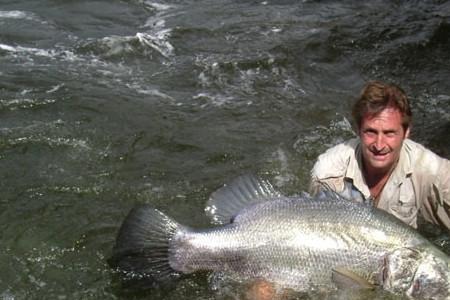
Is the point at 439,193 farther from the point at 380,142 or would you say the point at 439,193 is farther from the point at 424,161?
the point at 380,142

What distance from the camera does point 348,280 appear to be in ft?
13.3

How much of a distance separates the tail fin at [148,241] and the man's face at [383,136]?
1.43 metres

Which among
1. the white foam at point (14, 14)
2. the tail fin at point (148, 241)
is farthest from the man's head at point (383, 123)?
the white foam at point (14, 14)

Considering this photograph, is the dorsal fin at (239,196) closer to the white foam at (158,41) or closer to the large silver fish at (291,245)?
the large silver fish at (291,245)

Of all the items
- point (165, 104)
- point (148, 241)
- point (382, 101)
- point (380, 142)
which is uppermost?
point (382, 101)

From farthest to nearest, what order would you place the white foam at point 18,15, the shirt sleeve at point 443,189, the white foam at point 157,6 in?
the white foam at point 157,6, the white foam at point 18,15, the shirt sleeve at point 443,189

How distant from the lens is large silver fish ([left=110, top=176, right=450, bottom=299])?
396 cm

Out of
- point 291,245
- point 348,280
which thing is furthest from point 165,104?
point 348,280

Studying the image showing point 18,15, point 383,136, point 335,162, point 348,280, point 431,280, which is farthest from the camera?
point 18,15

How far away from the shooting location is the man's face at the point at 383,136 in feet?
14.8

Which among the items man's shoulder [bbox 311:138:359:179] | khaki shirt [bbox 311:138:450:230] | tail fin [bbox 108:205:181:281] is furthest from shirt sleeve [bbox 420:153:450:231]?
tail fin [bbox 108:205:181:281]

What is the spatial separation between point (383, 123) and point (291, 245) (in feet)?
3.58

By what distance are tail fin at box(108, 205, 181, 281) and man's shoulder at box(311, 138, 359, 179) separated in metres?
1.18

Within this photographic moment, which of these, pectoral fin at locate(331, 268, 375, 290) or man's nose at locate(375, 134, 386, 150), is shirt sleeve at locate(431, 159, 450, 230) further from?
pectoral fin at locate(331, 268, 375, 290)
